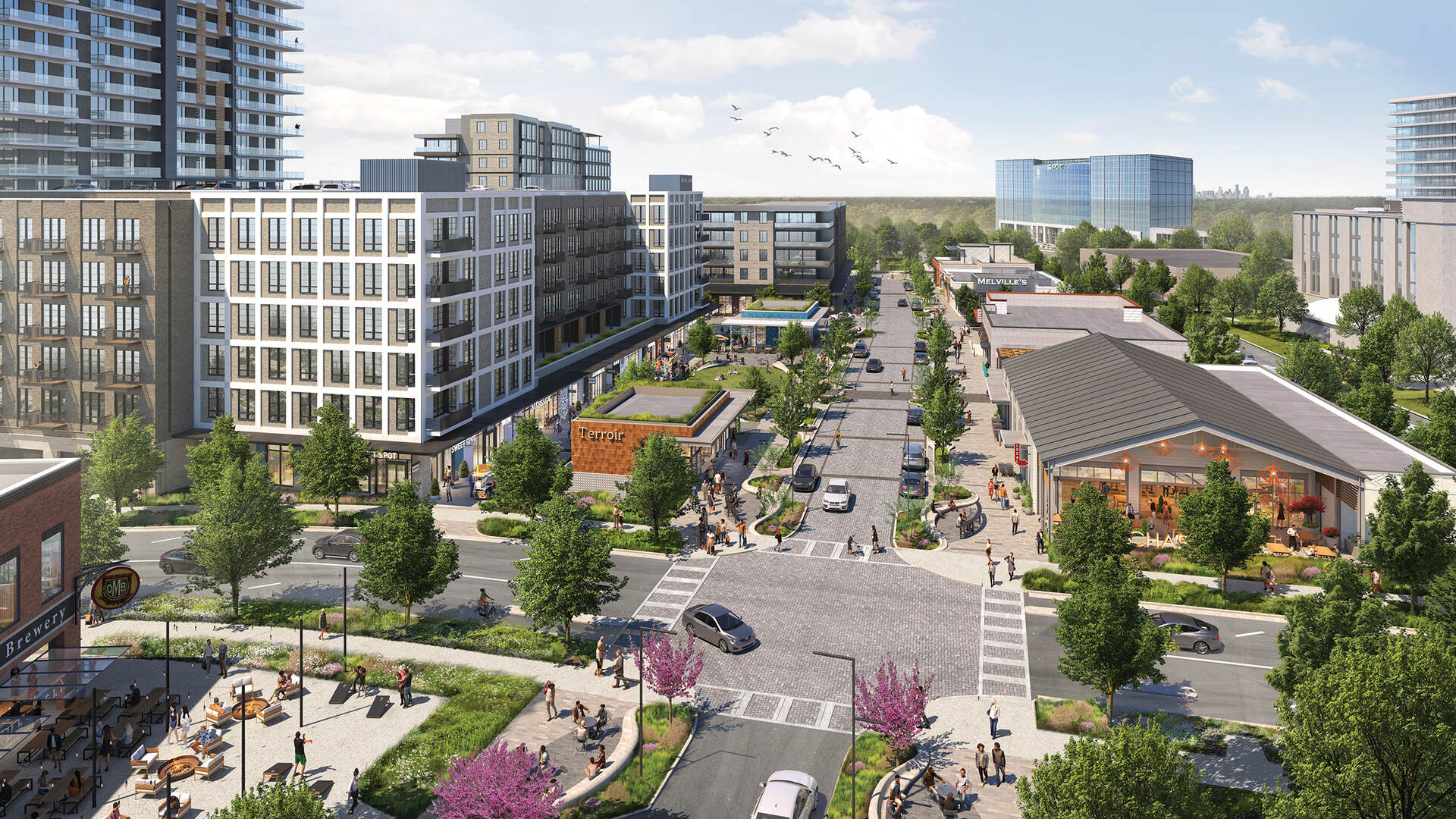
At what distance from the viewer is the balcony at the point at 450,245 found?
68.6 m

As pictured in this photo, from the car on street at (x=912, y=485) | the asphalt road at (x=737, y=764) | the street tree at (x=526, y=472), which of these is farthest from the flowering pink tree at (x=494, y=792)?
the car on street at (x=912, y=485)

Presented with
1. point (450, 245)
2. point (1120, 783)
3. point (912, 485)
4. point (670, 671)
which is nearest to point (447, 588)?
point (670, 671)

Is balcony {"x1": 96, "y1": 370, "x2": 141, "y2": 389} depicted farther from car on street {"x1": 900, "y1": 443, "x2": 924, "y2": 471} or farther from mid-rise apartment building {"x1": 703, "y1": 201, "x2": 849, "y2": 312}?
mid-rise apartment building {"x1": 703, "y1": 201, "x2": 849, "y2": 312}

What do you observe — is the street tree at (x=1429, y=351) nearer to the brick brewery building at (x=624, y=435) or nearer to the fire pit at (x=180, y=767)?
the brick brewery building at (x=624, y=435)

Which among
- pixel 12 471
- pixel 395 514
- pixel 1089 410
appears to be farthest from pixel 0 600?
pixel 1089 410

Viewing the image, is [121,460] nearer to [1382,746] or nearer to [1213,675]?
[1213,675]

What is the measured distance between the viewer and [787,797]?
31578mm

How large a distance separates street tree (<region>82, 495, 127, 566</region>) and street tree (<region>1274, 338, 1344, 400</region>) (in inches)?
3379

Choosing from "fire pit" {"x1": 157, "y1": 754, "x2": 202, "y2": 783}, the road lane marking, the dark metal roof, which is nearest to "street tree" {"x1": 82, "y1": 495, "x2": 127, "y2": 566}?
"fire pit" {"x1": 157, "y1": 754, "x2": 202, "y2": 783}

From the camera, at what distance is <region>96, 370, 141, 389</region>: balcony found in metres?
67.2

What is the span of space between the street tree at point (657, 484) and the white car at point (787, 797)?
85.1 feet

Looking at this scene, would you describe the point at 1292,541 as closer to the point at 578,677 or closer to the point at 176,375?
the point at 578,677

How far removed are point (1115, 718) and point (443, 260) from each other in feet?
169

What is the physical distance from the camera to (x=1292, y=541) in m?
56.6
